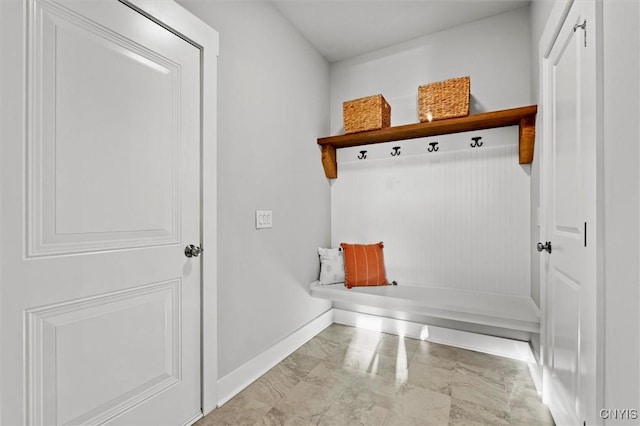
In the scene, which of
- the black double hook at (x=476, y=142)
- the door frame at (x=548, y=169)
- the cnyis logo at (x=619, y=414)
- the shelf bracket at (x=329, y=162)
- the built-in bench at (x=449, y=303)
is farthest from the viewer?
the shelf bracket at (x=329, y=162)

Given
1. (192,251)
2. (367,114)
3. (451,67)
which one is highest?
(451,67)

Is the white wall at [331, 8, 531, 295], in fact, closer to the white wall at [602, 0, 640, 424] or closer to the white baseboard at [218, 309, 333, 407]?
the white baseboard at [218, 309, 333, 407]

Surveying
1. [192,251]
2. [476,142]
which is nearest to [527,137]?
[476,142]

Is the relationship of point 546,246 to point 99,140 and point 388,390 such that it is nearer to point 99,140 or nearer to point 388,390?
point 388,390

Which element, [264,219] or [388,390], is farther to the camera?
[264,219]

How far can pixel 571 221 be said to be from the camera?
125cm

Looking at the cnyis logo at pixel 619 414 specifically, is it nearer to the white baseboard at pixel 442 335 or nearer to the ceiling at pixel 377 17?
the white baseboard at pixel 442 335

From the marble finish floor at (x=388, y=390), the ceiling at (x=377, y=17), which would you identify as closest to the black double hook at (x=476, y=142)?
the ceiling at (x=377, y=17)

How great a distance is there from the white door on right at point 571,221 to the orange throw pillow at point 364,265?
46.7 inches

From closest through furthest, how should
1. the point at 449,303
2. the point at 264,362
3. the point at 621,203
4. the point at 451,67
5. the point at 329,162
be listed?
the point at 621,203 → the point at 264,362 → the point at 449,303 → the point at 451,67 → the point at 329,162

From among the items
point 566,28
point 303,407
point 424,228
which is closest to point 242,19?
point 566,28

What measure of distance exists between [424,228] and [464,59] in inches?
55.8

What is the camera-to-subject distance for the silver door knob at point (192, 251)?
1460 mm

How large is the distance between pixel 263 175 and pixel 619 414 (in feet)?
6.23
